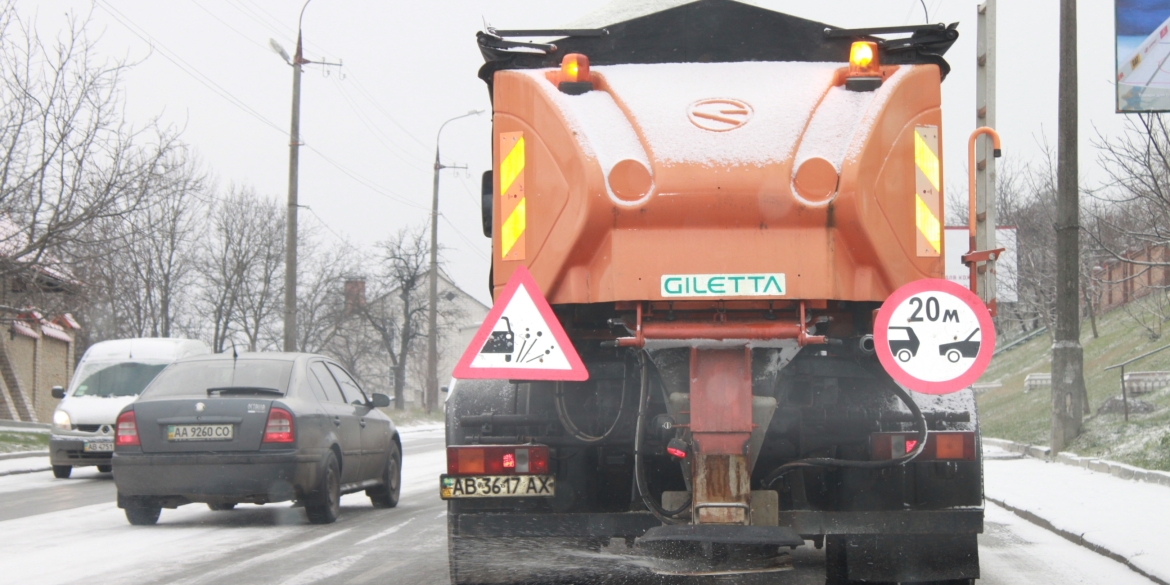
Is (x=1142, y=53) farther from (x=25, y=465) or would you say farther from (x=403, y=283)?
(x=403, y=283)

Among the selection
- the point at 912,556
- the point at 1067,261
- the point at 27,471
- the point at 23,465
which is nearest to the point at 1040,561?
the point at 912,556

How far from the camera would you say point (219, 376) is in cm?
1085

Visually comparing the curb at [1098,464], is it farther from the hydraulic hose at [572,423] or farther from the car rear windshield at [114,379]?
the car rear windshield at [114,379]

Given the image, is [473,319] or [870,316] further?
[473,319]

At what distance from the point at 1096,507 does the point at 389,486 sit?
6.89 m

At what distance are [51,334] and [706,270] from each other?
145 feet

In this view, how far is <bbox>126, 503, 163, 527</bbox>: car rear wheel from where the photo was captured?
1058cm

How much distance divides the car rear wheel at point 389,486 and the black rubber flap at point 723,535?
776 centimetres

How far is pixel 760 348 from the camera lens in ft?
17.5

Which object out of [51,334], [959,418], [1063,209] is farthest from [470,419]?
[51,334]

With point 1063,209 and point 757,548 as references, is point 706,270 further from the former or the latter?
point 1063,209

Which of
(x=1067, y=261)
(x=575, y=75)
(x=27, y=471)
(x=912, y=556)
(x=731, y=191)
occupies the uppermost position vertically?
(x=1067, y=261)

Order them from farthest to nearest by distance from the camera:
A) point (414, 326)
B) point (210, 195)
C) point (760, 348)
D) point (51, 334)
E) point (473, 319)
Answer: point (473, 319) < point (414, 326) < point (210, 195) < point (51, 334) < point (760, 348)

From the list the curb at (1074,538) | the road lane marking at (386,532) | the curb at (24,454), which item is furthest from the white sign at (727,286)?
the curb at (24,454)
